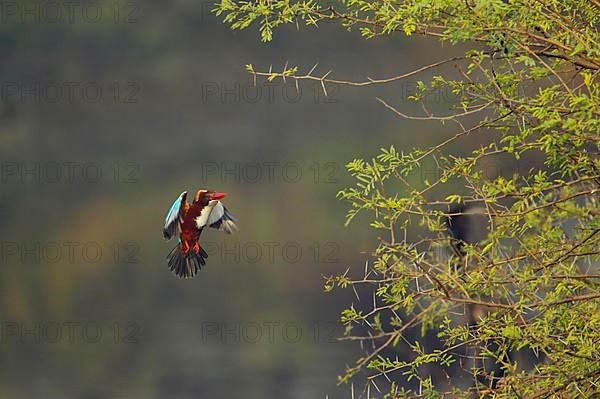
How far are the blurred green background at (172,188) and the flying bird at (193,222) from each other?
1.07 feet

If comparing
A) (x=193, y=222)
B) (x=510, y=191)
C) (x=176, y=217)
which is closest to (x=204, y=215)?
(x=193, y=222)

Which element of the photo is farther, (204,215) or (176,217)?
(176,217)

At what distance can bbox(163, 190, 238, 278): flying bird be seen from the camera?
4230mm

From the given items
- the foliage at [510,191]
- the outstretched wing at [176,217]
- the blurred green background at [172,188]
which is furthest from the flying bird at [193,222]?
the foliage at [510,191]

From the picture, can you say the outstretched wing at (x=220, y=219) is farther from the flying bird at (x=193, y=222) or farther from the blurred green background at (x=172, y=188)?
the blurred green background at (x=172, y=188)

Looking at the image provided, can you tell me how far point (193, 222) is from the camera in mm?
4219

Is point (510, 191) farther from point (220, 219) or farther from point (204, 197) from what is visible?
point (220, 219)

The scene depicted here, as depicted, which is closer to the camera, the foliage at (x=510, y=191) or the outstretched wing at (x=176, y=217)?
the foliage at (x=510, y=191)

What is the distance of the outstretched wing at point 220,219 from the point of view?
14.3ft

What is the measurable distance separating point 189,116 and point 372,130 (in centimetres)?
99

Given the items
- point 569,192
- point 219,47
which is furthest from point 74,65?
point 569,192

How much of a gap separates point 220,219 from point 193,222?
0.87 feet

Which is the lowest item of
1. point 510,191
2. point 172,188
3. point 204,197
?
point 510,191

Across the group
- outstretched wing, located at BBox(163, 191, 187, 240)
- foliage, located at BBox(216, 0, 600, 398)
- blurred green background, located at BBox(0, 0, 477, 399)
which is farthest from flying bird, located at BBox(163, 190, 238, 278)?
foliage, located at BBox(216, 0, 600, 398)
